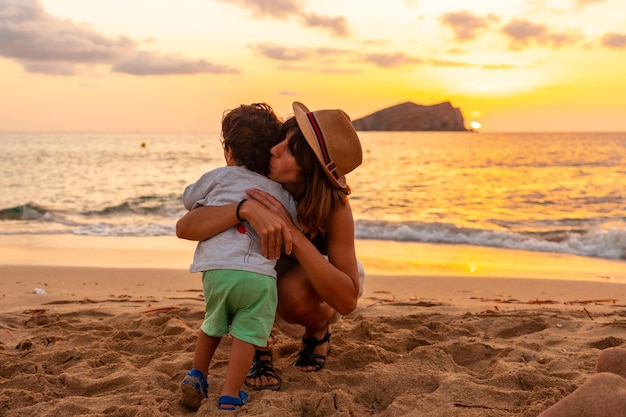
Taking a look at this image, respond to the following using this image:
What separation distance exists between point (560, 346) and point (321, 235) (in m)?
1.72

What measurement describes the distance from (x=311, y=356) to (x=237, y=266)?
878 millimetres

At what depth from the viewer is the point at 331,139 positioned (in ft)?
9.17

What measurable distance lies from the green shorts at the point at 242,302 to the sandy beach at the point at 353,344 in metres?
0.33

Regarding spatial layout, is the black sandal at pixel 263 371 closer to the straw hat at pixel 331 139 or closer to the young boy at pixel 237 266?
the young boy at pixel 237 266

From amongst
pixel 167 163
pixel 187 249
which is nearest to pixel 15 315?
pixel 187 249

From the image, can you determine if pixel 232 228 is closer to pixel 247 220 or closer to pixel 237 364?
pixel 247 220

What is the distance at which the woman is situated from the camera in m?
2.75

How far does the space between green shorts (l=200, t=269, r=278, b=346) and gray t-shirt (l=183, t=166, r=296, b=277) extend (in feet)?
0.13

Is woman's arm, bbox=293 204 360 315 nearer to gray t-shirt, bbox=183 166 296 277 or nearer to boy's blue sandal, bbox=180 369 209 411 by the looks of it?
gray t-shirt, bbox=183 166 296 277

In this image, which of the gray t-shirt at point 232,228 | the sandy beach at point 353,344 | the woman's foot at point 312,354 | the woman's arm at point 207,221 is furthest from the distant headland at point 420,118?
the woman's arm at point 207,221

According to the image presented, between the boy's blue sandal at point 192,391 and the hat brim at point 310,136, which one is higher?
the hat brim at point 310,136

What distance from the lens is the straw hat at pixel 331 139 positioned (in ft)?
9.09

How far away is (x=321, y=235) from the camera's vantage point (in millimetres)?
3105

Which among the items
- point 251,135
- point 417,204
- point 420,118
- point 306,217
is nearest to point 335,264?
point 306,217
